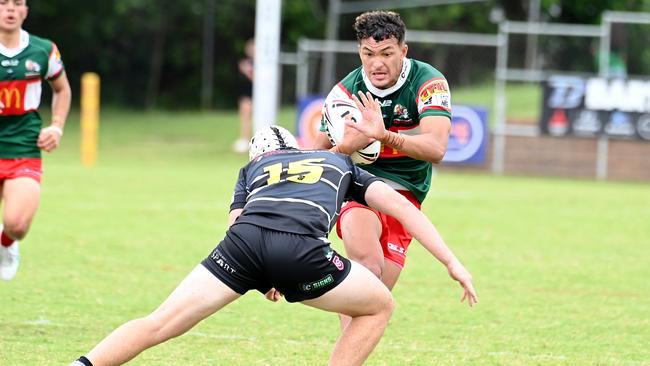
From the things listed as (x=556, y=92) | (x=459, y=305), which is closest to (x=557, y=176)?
(x=556, y=92)

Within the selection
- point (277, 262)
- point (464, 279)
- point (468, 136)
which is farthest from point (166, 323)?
point (468, 136)

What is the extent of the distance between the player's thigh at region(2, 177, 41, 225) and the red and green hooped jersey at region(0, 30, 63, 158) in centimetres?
20

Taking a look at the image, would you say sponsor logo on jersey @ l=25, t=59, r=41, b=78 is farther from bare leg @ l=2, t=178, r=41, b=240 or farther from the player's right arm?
the player's right arm

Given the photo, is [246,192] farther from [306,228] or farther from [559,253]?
[559,253]

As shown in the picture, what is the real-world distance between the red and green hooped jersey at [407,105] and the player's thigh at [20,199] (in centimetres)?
252

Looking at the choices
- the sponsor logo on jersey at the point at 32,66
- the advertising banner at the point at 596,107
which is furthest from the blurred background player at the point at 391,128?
the advertising banner at the point at 596,107

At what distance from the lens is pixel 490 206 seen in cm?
1571

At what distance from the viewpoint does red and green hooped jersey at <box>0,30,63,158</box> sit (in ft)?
26.1


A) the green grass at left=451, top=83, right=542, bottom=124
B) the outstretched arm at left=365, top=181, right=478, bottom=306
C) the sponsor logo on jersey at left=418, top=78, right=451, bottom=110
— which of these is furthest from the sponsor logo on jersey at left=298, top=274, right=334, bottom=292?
the green grass at left=451, top=83, right=542, bottom=124

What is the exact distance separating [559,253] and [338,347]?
Answer: 6816 millimetres

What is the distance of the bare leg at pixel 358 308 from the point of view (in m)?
5.23

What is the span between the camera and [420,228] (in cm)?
527

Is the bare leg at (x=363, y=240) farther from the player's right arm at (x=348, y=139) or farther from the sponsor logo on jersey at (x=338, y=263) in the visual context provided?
the sponsor logo on jersey at (x=338, y=263)

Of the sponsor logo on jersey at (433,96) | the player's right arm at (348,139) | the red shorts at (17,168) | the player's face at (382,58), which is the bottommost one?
the red shorts at (17,168)
